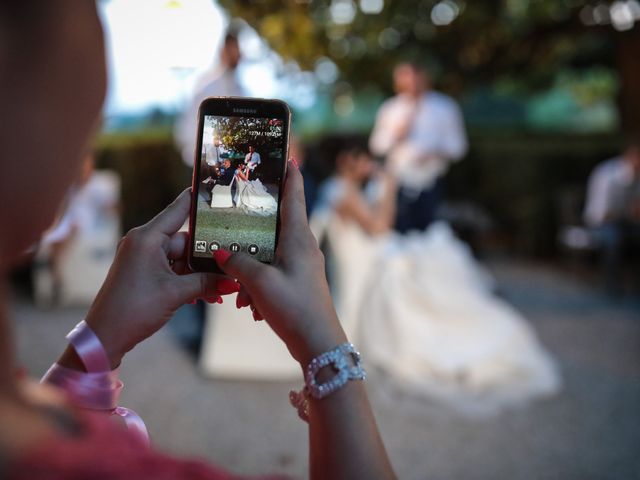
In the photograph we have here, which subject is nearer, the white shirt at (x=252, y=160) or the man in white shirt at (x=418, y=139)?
the white shirt at (x=252, y=160)

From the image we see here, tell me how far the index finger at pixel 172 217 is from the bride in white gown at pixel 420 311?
3256 mm

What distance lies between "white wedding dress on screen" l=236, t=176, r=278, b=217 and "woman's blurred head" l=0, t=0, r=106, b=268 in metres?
0.50

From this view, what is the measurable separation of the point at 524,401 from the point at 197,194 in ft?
11.3

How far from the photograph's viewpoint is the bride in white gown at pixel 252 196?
1132 mm

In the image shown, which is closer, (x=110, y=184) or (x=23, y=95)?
(x=23, y=95)

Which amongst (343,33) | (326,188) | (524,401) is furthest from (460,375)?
(343,33)

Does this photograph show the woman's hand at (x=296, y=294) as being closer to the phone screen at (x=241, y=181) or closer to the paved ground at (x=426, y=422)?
the phone screen at (x=241, y=181)

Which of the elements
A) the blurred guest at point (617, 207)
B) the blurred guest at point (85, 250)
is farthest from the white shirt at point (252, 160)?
the blurred guest at point (617, 207)

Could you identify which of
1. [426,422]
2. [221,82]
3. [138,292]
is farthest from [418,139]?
[138,292]

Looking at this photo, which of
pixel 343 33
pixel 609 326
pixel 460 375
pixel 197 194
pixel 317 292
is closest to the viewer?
pixel 317 292

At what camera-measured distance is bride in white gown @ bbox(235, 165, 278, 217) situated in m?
1.13

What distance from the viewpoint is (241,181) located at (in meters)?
1.14

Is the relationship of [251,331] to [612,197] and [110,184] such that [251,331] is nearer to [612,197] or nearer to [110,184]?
[110,184]

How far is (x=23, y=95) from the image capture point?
570 millimetres
